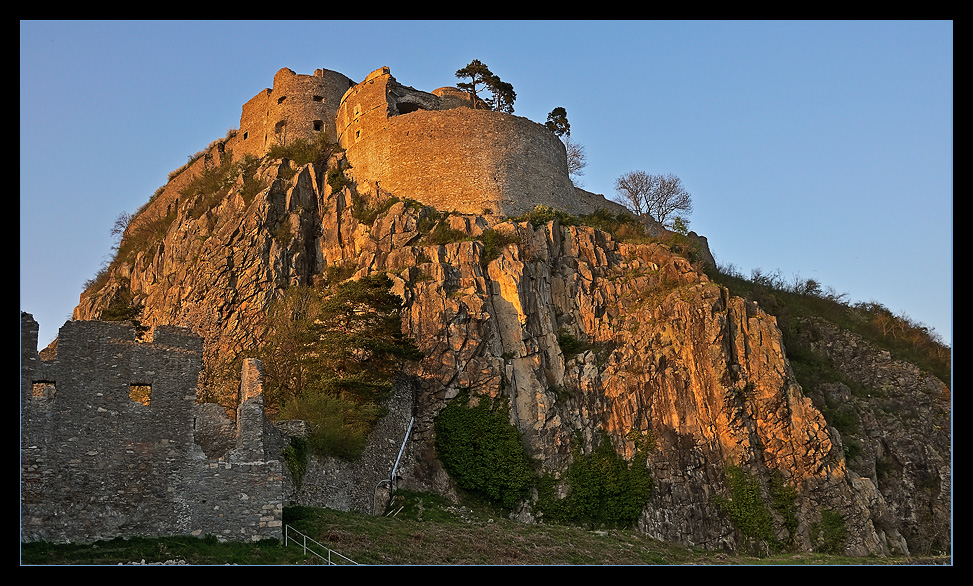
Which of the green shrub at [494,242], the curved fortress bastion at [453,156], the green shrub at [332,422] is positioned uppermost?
the curved fortress bastion at [453,156]

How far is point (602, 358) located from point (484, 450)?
269 inches

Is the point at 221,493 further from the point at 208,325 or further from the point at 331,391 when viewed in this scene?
the point at 208,325

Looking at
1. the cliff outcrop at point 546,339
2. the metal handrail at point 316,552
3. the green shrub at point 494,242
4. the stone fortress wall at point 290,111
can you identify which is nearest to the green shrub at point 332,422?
the cliff outcrop at point 546,339

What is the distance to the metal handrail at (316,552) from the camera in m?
18.3

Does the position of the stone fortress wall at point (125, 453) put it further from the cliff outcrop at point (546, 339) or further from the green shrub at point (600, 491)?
the green shrub at point (600, 491)

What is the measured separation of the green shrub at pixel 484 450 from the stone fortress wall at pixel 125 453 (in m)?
11.6

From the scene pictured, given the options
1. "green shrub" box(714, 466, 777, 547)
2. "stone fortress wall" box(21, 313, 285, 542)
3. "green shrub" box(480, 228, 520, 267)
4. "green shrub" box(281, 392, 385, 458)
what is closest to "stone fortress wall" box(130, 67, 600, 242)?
"green shrub" box(480, 228, 520, 267)

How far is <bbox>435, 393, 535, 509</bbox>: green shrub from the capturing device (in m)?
30.6

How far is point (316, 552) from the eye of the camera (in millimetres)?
18891

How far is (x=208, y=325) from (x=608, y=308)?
16.5m

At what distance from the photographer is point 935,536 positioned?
3375cm

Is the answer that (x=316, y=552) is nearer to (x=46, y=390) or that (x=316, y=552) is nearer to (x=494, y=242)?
(x=46, y=390)

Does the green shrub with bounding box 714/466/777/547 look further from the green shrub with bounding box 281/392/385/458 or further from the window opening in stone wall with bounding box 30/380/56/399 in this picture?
the window opening in stone wall with bounding box 30/380/56/399

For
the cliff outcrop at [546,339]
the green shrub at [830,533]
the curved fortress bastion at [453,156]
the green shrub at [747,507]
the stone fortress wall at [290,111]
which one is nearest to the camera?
the green shrub at [830,533]
